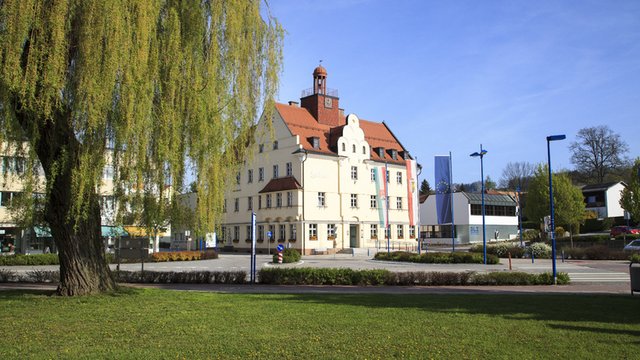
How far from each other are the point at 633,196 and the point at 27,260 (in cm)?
Result: 5169

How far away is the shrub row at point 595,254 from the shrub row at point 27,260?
119 ft

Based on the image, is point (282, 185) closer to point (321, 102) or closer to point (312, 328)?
point (321, 102)

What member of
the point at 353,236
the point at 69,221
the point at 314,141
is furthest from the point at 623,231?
the point at 69,221

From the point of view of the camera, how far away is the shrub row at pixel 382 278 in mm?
20219

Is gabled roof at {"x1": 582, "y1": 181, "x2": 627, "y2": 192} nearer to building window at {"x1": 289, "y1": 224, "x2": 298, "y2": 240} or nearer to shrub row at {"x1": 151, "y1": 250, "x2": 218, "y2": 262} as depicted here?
building window at {"x1": 289, "y1": 224, "x2": 298, "y2": 240}

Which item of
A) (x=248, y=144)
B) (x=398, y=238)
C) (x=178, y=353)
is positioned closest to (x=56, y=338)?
(x=178, y=353)

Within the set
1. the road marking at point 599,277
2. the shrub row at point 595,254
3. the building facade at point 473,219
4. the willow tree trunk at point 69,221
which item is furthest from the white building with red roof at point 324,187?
the willow tree trunk at point 69,221

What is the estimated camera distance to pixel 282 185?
53.3m

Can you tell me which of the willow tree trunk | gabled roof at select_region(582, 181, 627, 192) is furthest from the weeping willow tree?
gabled roof at select_region(582, 181, 627, 192)

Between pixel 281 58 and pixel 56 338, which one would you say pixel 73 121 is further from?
pixel 281 58

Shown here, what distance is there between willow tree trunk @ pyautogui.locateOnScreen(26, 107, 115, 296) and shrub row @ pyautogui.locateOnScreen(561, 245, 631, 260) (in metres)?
36.1

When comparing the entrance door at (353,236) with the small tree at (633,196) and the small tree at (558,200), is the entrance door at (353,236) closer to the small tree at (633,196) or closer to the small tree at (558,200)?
the small tree at (558,200)

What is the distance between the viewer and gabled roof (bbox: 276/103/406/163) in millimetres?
54281

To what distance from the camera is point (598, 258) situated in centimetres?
3934
